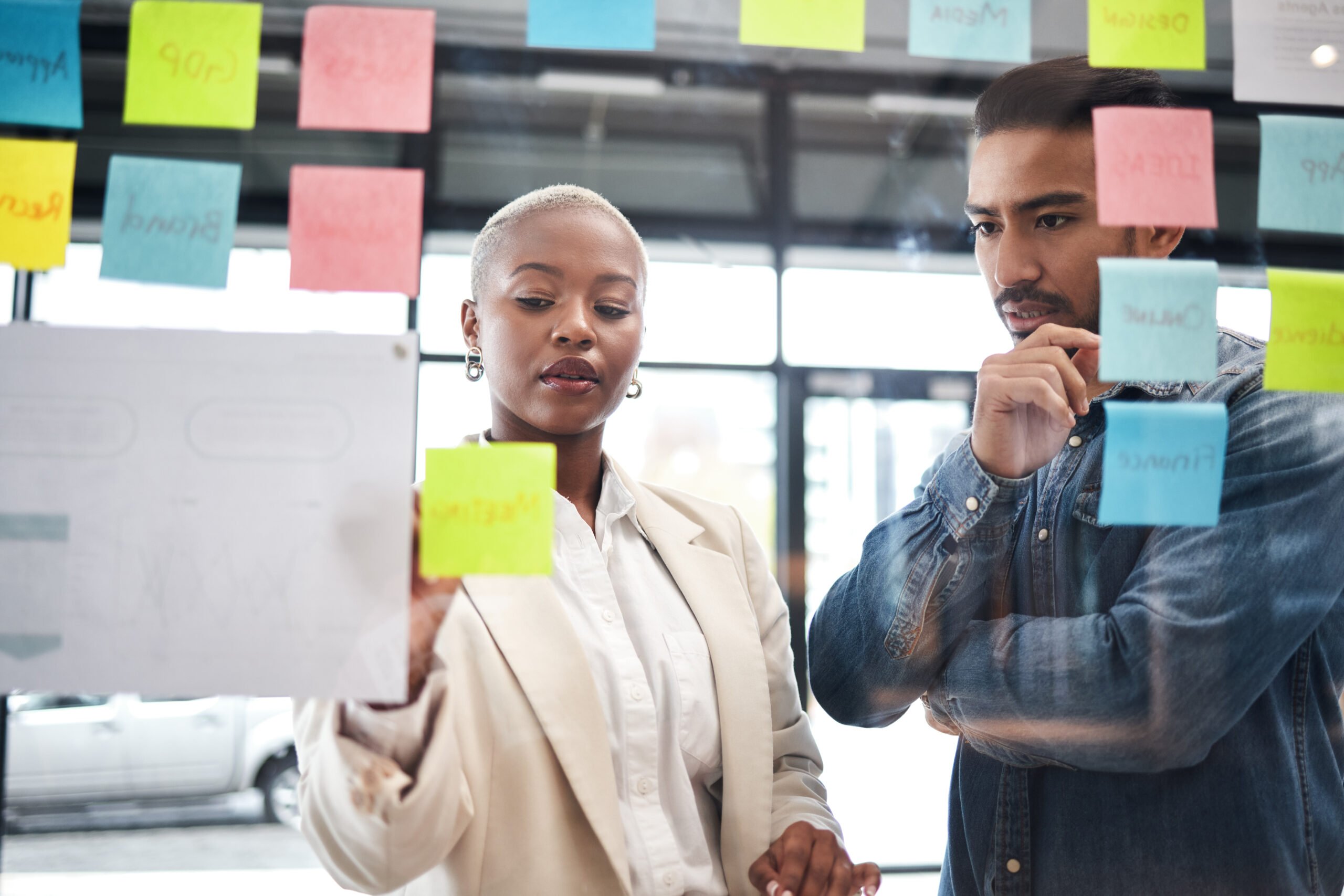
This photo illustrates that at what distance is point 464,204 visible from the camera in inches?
52.1

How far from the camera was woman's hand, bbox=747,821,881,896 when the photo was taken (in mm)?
927

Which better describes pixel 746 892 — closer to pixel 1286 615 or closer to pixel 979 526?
pixel 979 526

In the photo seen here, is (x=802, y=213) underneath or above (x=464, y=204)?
above

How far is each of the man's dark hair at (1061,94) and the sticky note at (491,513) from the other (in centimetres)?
60

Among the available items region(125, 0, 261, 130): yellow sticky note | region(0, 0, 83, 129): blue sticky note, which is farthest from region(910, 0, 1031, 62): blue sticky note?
region(0, 0, 83, 129): blue sticky note

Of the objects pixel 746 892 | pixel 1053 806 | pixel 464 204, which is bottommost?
pixel 746 892

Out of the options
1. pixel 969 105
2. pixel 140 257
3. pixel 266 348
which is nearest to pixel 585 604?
pixel 266 348

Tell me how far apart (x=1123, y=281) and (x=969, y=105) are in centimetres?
42

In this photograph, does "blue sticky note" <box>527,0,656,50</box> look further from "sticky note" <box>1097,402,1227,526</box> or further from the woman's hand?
the woman's hand

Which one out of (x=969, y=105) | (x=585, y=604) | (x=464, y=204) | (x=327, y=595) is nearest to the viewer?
(x=327, y=595)

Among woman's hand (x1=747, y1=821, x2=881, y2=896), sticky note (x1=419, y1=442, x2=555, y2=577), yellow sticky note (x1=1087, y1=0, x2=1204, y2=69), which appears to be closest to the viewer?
sticky note (x1=419, y1=442, x2=555, y2=577)

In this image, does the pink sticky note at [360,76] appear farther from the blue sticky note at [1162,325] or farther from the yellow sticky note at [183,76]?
the blue sticky note at [1162,325]

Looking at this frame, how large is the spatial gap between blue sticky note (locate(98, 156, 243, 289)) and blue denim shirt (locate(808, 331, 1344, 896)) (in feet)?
2.27

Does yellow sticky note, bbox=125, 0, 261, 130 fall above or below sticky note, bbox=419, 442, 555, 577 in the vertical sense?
above
